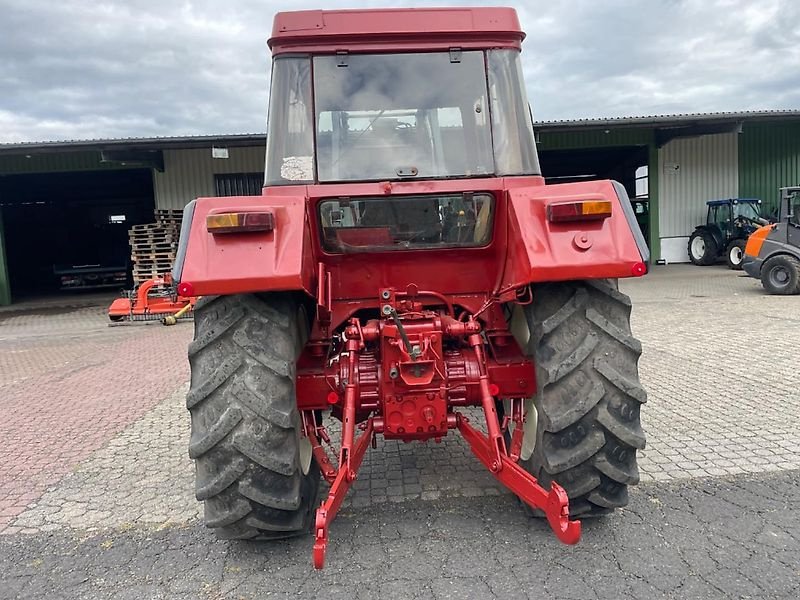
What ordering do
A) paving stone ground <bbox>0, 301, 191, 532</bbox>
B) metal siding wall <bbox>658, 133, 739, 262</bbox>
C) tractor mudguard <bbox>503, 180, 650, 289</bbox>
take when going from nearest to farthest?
tractor mudguard <bbox>503, 180, 650, 289</bbox>, paving stone ground <bbox>0, 301, 191, 532</bbox>, metal siding wall <bbox>658, 133, 739, 262</bbox>

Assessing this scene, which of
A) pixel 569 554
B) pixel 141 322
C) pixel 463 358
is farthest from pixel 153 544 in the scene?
pixel 141 322

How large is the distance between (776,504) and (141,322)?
11.0m

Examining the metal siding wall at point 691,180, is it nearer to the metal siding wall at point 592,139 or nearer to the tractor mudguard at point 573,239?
the metal siding wall at point 592,139

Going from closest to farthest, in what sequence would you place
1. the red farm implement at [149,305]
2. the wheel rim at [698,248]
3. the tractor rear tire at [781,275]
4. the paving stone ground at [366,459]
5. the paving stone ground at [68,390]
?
the paving stone ground at [366,459] → the paving stone ground at [68,390] → the red farm implement at [149,305] → the tractor rear tire at [781,275] → the wheel rim at [698,248]

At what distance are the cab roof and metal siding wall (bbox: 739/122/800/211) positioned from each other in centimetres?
1962

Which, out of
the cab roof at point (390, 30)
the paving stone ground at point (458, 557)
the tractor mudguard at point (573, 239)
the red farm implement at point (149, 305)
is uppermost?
the cab roof at point (390, 30)

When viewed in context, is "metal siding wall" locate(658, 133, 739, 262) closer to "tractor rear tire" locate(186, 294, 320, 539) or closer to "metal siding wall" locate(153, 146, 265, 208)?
"metal siding wall" locate(153, 146, 265, 208)

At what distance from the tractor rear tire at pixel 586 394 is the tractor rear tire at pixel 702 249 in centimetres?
1784

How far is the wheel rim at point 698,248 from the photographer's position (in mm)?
18922

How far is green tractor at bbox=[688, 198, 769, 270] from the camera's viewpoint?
1762 cm

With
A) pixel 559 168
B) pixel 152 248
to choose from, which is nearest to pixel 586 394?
pixel 152 248

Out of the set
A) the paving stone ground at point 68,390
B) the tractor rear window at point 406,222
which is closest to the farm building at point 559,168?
the paving stone ground at point 68,390

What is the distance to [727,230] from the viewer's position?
18250 millimetres

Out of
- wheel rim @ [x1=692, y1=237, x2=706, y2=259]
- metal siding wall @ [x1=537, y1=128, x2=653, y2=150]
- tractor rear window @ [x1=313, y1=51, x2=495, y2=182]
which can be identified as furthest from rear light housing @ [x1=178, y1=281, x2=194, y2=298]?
wheel rim @ [x1=692, y1=237, x2=706, y2=259]
